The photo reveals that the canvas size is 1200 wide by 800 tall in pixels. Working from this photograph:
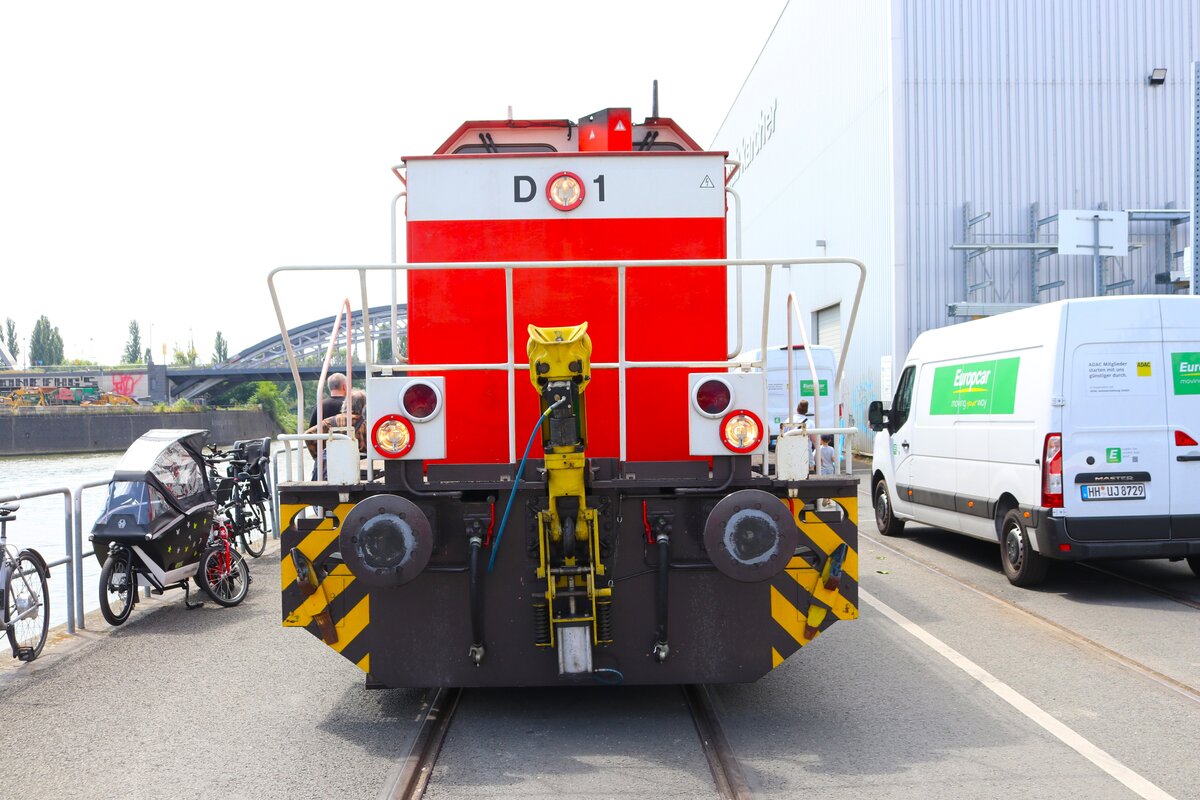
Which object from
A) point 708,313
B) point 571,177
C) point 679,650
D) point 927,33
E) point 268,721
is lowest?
point 268,721

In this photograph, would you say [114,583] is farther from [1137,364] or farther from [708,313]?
[1137,364]

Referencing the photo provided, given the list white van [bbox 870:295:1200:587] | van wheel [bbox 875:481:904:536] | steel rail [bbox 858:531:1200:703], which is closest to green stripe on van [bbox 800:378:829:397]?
van wheel [bbox 875:481:904:536]

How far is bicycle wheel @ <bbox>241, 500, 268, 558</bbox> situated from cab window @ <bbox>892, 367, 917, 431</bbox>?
7.65 metres

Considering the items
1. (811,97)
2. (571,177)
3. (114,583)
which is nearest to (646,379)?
(571,177)

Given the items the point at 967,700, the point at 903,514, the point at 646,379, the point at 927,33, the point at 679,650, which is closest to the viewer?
the point at 679,650

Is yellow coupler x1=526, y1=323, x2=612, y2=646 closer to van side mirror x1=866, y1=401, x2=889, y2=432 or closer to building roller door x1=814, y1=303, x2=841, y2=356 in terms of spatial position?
van side mirror x1=866, y1=401, x2=889, y2=432

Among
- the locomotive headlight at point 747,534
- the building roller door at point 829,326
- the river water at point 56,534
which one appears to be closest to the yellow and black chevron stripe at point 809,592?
the locomotive headlight at point 747,534

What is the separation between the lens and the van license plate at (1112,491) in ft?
28.0

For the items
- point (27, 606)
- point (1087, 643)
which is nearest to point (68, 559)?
point (27, 606)

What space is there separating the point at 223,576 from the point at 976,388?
7.33 metres

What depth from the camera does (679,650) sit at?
5223mm

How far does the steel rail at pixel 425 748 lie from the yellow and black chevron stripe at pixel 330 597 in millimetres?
473

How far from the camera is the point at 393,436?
506 centimetres

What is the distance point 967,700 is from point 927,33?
68.6 ft
